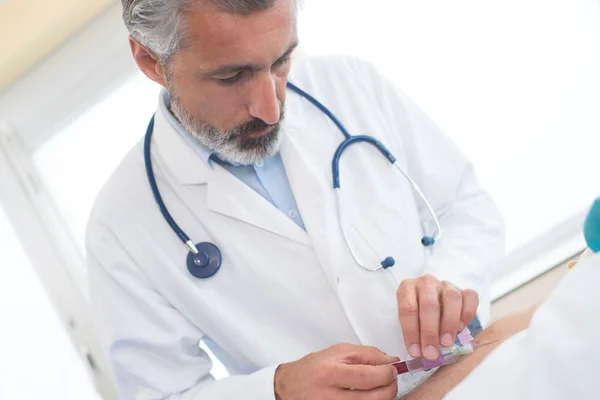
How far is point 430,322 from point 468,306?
71 mm

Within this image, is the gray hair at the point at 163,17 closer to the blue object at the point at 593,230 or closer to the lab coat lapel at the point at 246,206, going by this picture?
the lab coat lapel at the point at 246,206

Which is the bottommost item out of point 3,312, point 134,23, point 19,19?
point 3,312

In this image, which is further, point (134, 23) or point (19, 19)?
point (19, 19)

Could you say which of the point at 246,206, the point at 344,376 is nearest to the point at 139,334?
the point at 246,206

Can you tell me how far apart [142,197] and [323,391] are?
20.2 inches

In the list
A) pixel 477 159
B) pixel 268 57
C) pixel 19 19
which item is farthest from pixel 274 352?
pixel 19 19

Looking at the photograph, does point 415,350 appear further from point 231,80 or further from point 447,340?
point 231,80

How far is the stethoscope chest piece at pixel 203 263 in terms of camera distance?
1.11m

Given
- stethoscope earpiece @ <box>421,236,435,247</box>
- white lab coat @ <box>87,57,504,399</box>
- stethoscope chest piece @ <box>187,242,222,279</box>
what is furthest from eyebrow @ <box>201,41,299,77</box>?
stethoscope earpiece @ <box>421,236,435,247</box>

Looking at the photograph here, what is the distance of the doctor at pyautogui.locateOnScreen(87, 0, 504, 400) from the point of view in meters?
1.04

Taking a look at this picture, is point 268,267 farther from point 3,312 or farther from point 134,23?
point 3,312

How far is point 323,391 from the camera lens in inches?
35.2

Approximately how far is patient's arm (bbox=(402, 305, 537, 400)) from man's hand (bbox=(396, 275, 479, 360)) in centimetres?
3

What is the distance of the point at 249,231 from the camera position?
1.14m
